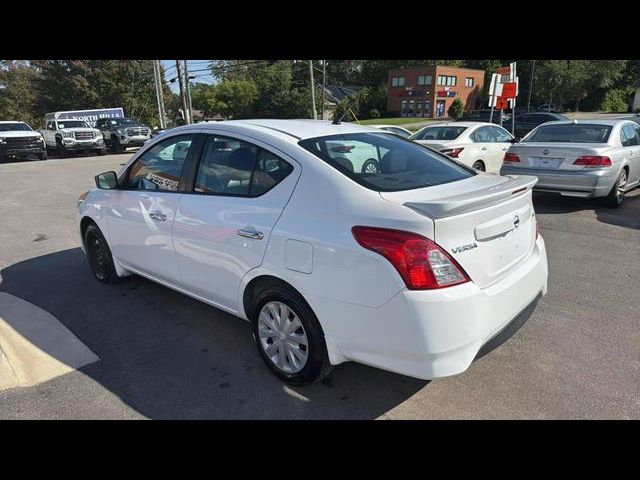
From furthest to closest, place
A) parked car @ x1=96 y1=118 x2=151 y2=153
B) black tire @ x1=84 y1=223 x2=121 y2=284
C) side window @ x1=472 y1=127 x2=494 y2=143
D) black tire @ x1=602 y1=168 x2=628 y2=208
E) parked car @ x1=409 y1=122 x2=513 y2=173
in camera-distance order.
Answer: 1. parked car @ x1=96 y1=118 x2=151 y2=153
2. side window @ x1=472 y1=127 x2=494 y2=143
3. parked car @ x1=409 y1=122 x2=513 y2=173
4. black tire @ x1=602 y1=168 x2=628 y2=208
5. black tire @ x1=84 y1=223 x2=121 y2=284

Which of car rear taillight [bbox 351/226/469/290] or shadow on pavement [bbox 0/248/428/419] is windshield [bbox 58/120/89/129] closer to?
shadow on pavement [bbox 0/248/428/419]

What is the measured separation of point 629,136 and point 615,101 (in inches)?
2383

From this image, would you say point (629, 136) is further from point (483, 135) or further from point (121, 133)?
point (121, 133)

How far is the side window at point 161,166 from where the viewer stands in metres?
3.57

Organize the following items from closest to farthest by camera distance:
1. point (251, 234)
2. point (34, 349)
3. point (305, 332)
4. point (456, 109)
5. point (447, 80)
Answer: point (305, 332), point (251, 234), point (34, 349), point (456, 109), point (447, 80)

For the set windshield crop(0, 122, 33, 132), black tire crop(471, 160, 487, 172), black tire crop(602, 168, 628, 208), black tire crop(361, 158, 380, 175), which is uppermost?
windshield crop(0, 122, 33, 132)

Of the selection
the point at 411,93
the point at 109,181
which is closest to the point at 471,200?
the point at 109,181

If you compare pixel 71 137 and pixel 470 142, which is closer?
pixel 470 142

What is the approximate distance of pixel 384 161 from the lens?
312cm

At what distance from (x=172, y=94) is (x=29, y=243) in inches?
1980

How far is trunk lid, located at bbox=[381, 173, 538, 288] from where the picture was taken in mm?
2283

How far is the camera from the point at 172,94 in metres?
51.9

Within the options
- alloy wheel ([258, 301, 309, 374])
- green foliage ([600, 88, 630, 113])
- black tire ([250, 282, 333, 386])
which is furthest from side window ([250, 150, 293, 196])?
green foliage ([600, 88, 630, 113])
